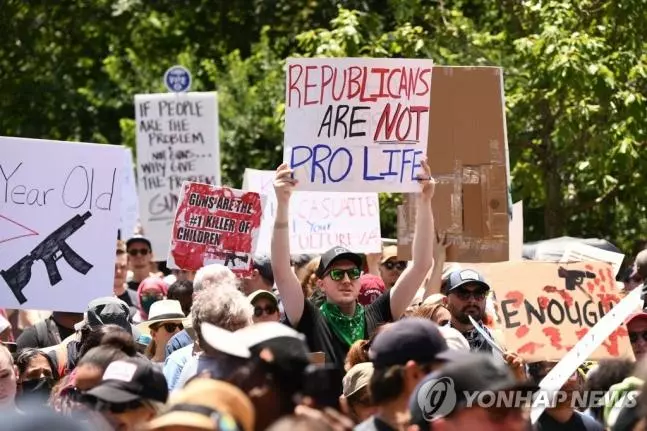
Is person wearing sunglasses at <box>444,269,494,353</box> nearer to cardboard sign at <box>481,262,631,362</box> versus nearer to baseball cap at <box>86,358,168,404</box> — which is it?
cardboard sign at <box>481,262,631,362</box>

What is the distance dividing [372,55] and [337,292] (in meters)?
7.73

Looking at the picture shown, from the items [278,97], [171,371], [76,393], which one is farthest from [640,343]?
[278,97]

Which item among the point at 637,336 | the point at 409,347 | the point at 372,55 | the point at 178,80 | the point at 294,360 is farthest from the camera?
the point at 178,80

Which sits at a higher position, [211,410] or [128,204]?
[128,204]

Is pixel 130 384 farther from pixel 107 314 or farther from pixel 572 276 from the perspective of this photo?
pixel 572 276

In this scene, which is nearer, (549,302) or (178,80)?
(549,302)

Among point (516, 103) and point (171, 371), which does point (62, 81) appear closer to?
point (516, 103)

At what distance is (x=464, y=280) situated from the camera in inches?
324

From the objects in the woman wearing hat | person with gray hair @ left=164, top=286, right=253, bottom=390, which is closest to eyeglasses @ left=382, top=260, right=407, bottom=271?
the woman wearing hat

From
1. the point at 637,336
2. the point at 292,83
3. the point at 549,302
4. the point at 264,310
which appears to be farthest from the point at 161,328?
the point at 637,336

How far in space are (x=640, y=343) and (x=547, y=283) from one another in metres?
0.84

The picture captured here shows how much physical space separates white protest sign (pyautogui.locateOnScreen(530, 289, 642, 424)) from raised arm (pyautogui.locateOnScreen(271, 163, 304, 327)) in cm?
119

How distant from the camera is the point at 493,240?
31.3 ft

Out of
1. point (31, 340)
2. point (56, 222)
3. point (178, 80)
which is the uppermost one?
point (178, 80)
